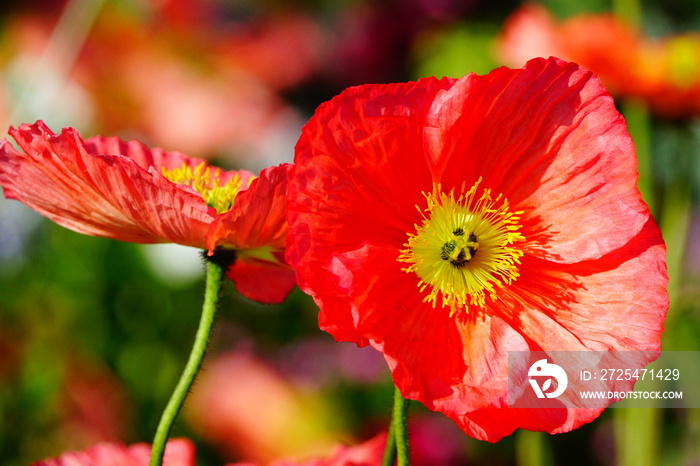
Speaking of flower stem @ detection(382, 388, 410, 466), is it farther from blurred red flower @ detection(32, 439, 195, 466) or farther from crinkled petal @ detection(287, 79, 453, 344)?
blurred red flower @ detection(32, 439, 195, 466)

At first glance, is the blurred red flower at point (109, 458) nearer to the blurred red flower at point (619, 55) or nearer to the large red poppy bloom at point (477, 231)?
the large red poppy bloom at point (477, 231)

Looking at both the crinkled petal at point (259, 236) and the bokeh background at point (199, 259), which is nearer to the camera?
the crinkled petal at point (259, 236)

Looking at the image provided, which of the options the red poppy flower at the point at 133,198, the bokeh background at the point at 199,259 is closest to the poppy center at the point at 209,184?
the red poppy flower at the point at 133,198

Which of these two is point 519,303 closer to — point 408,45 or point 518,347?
point 518,347

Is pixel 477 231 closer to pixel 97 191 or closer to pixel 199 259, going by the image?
pixel 97 191

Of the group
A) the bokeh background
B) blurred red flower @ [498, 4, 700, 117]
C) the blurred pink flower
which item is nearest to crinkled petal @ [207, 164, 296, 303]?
the bokeh background
